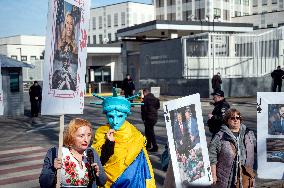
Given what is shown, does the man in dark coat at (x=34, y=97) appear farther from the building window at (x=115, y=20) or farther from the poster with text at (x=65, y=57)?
the building window at (x=115, y=20)

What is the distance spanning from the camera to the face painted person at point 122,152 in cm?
411

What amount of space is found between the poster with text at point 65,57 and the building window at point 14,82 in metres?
→ 17.1

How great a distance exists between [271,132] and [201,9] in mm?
61033

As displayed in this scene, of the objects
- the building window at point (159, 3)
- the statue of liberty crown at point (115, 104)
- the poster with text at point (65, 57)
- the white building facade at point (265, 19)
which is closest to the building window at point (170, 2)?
the building window at point (159, 3)

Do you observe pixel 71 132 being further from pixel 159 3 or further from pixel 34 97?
pixel 159 3

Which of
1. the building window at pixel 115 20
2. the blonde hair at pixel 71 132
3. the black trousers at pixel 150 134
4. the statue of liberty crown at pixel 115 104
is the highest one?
the building window at pixel 115 20

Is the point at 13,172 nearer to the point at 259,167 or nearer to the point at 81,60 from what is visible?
the point at 259,167

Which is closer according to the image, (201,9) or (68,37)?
(68,37)

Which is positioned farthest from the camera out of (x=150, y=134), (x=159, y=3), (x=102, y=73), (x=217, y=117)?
(x=159, y=3)

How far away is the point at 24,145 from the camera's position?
12070 mm

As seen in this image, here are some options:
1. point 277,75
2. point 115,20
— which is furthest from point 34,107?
point 115,20

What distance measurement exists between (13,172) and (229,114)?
5.63m

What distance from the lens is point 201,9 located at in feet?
212

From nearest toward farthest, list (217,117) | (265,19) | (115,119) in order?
(115,119) → (217,117) → (265,19)
